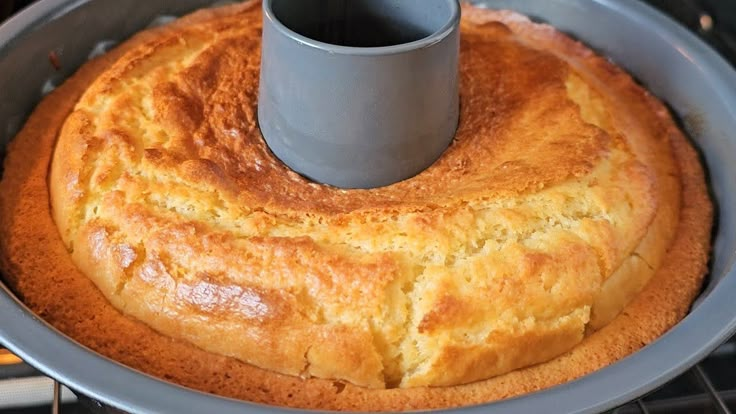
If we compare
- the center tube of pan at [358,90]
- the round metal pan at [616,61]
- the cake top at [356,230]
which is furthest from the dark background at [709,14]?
the center tube of pan at [358,90]

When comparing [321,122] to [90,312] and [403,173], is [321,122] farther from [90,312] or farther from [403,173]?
[90,312]

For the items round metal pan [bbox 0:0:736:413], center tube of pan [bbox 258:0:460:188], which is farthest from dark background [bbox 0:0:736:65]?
center tube of pan [bbox 258:0:460:188]

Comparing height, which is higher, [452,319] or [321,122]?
[321,122]

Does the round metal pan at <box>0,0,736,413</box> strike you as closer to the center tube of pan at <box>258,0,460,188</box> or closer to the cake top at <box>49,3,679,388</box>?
the cake top at <box>49,3,679,388</box>

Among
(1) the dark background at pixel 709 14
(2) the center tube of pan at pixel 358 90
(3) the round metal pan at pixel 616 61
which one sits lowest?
(1) the dark background at pixel 709 14

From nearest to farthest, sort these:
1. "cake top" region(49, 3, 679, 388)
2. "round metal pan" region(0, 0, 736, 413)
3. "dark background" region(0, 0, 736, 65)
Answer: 1. "round metal pan" region(0, 0, 736, 413)
2. "cake top" region(49, 3, 679, 388)
3. "dark background" region(0, 0, 736, 65)

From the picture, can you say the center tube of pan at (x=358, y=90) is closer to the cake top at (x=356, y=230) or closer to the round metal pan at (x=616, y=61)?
the cake top at (x=356, y=230)

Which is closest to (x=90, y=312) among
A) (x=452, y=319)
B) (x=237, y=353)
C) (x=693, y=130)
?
(x=237, y=353)
